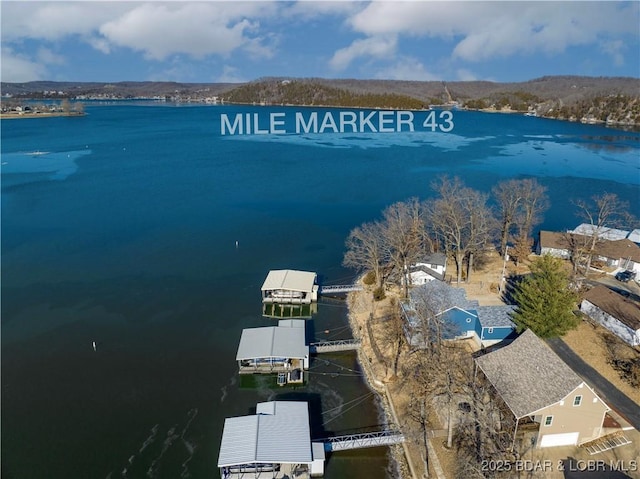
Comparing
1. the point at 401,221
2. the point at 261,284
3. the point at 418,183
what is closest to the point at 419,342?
the point at 401,221

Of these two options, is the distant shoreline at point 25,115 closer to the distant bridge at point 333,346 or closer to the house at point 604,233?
the distant bridge at point 333,346

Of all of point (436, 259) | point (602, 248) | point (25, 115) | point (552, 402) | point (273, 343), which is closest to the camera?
point (552, 402)

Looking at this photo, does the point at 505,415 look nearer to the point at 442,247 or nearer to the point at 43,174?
the point at 442,247

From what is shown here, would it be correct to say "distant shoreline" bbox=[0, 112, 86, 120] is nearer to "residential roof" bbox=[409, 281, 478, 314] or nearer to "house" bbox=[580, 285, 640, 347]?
"residential roof" bbox=[409, 281, 478, 314]

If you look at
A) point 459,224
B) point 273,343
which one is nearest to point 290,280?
point 273,343

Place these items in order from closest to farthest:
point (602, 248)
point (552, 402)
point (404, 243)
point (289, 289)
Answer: point (552, 402) < point (289, 289) < point (404, 243) < point (602, 248)

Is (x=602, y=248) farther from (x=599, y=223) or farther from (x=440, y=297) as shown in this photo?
(x=440, y=297)

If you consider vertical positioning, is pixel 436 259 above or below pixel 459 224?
below
